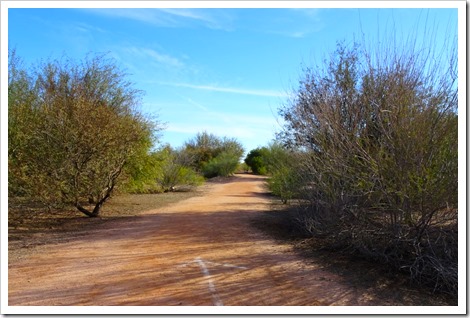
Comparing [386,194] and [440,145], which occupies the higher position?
[440,145]

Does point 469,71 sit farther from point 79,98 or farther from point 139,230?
point 79,98

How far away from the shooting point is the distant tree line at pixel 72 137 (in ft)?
31.4

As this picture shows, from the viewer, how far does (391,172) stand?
18.5 feet

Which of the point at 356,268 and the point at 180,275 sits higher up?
the point at 180,275

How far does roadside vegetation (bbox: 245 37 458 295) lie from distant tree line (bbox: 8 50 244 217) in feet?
19.3

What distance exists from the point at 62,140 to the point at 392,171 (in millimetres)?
8080

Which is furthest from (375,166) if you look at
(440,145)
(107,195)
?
(107,195)

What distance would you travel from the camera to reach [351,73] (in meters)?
9.10

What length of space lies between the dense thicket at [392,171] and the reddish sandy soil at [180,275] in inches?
31.7

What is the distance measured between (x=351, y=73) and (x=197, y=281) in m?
6.32

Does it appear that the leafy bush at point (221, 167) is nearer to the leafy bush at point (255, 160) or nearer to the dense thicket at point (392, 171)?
the leafy bush at point (255, 160)

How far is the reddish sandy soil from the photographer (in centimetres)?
466

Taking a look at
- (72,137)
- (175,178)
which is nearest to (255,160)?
(175,178)

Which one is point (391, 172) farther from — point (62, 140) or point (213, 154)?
point (213, 154)
